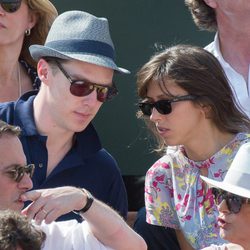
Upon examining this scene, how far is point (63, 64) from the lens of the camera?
3596 mm

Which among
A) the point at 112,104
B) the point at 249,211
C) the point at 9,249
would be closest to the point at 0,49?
the point at 112,104

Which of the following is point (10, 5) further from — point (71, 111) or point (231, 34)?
point (231, 34)

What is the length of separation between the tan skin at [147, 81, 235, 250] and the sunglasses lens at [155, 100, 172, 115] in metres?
0.01

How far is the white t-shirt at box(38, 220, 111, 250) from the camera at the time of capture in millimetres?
3131

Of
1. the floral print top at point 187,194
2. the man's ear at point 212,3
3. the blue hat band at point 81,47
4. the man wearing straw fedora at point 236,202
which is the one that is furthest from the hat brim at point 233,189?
the man's ear at point 212,3

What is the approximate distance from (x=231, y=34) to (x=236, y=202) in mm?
1418

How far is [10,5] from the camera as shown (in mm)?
4086

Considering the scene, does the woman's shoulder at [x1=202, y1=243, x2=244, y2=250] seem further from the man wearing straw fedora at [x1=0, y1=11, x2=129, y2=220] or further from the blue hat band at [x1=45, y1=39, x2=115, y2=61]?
the blue hat band at [x1=45, y1=39, x2=115, y2=61]

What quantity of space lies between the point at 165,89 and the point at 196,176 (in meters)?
0.39

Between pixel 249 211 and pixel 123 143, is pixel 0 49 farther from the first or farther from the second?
pixel 249 211

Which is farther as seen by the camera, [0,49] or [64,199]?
[0,49]

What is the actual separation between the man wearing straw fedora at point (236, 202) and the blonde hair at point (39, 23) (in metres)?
1.46

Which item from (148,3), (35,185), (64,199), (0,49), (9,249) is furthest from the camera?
(148,3)

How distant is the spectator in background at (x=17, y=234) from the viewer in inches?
87.7
